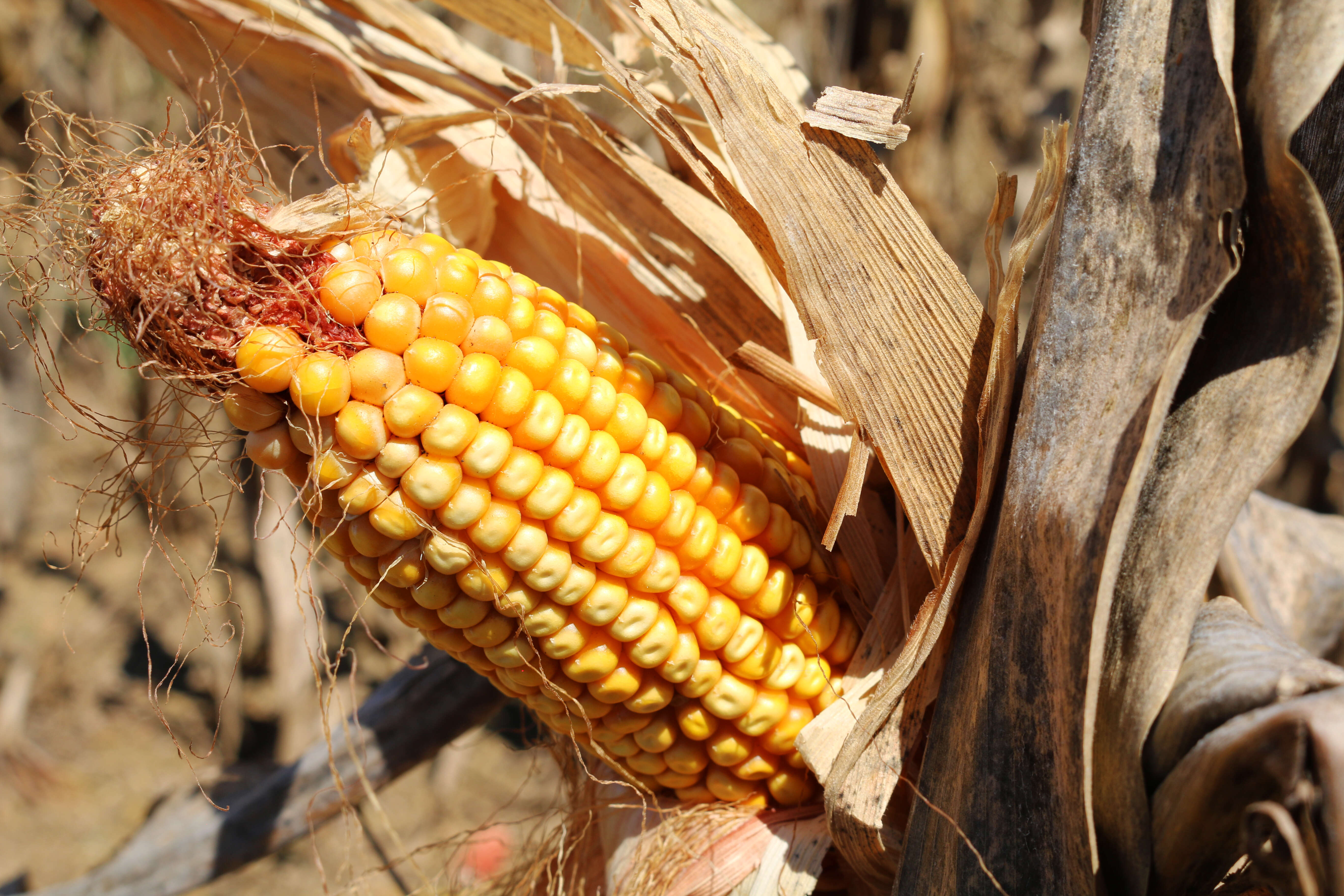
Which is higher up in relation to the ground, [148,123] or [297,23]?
[297,23]

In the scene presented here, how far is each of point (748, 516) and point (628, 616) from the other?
0.17 meters

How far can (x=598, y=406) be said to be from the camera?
32.3 inches

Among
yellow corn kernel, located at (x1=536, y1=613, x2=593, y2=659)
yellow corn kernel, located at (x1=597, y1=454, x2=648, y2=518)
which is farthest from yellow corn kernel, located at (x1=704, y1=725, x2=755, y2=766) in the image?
yellow corn kernel, located at (x1=597, y1=454, x2=648, y2=518)

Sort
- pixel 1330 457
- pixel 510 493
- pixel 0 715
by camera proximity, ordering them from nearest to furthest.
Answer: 1. pixel 510 493
2. pixel 1330 457
3. pixel 0 715

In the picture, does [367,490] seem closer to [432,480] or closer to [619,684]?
[432,480]

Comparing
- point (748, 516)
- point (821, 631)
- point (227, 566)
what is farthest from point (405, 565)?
point (227, 566)

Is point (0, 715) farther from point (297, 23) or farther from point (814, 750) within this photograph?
point (814, 750)

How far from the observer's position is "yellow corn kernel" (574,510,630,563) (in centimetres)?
81

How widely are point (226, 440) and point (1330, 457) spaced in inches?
134

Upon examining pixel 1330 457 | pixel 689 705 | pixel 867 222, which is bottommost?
pixel 689 705

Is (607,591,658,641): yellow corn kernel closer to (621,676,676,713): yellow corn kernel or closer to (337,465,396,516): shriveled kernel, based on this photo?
(621,676,676,713): yellow corn kernel

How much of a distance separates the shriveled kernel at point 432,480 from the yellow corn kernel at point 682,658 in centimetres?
29

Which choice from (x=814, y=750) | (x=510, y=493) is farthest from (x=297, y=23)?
(x=814, y=750)

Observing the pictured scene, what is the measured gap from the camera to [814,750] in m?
0.89
